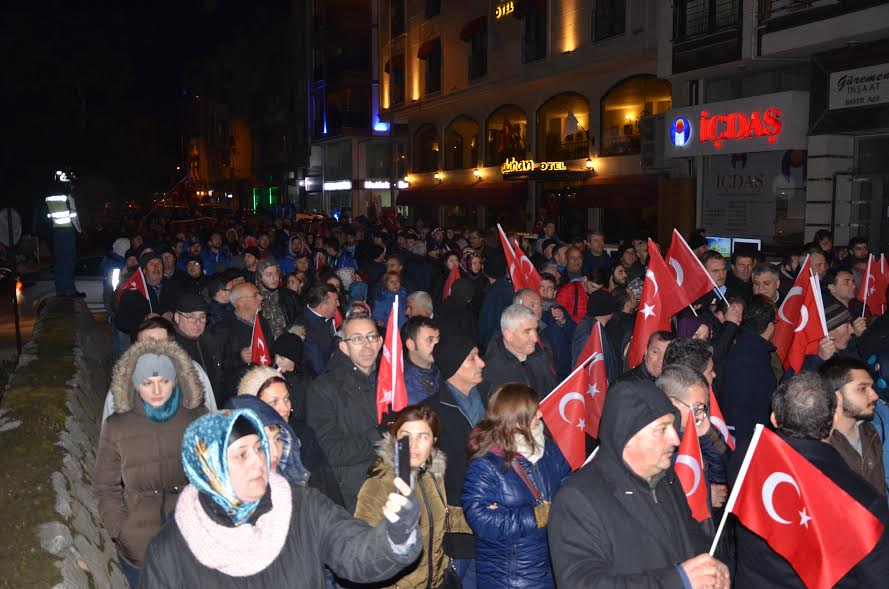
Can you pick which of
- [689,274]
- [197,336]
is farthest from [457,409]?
[689,274]

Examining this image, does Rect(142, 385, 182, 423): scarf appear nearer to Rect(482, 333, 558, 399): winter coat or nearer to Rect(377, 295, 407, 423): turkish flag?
Rect(377, 295, 407, 423): turkish flag

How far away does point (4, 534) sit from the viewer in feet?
12.1

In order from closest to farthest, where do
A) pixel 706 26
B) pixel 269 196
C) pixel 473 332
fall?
pixel 473 332 < pixel 706 26 < pixel 269 196

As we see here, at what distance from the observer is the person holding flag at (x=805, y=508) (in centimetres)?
330

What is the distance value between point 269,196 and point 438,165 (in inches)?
1310

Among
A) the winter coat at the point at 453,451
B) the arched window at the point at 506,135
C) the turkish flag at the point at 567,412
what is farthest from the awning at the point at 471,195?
the winter coat at the point at 453,451

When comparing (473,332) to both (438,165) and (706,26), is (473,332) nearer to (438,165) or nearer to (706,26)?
(706,26)

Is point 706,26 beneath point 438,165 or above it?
above

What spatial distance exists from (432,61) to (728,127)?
19332mm

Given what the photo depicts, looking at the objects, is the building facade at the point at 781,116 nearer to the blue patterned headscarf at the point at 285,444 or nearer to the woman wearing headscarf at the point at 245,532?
the blue patterned headscarf at the point at 285,444

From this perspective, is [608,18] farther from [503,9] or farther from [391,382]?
[391,382]

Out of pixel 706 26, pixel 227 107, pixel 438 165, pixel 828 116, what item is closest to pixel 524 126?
pixel 438 165

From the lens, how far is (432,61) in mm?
36875

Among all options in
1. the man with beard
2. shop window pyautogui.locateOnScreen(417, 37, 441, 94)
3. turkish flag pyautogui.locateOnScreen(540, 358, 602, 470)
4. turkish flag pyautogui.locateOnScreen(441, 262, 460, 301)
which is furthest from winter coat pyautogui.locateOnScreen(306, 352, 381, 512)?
shop window pyautogui.locateOnScreen(417, 37, 441, 94)
